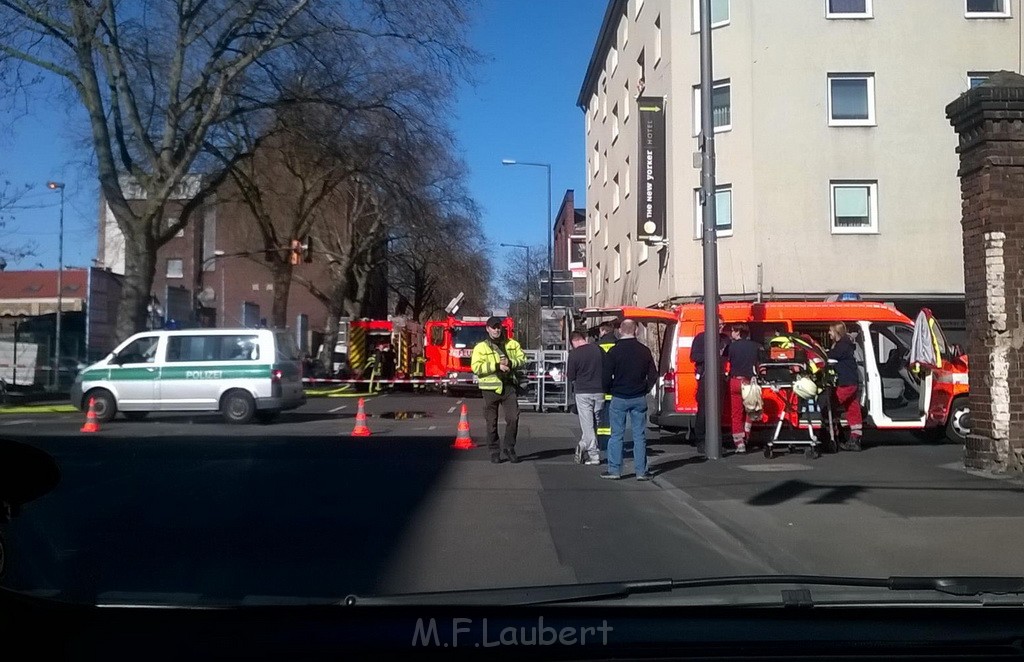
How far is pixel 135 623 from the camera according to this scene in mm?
3459

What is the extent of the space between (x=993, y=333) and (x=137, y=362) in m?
15.0

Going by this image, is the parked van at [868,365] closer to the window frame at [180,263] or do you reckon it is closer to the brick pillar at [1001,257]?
the brick pillar at [1001,257]

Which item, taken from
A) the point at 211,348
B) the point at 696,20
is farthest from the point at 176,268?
the point at 211,348

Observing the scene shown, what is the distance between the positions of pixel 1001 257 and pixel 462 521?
6.70m

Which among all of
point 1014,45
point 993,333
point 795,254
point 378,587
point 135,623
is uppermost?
point 1014,45

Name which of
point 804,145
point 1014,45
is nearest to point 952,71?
point 1014,45

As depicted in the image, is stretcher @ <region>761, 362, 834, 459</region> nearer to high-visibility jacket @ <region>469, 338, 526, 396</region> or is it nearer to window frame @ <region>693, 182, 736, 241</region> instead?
high-visibility jacket @ <region>469, 338, 526, 396</region>

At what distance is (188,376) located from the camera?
64.5 ft

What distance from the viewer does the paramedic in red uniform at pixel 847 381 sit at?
14.3 metres

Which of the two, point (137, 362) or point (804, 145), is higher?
point (804, 145)

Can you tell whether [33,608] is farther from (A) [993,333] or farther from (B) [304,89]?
(B) [304,89]

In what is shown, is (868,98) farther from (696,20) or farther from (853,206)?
(696,20)

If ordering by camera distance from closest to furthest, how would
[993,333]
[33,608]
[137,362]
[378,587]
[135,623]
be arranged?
[33,608], [135,623], [378,587], [993,333], [137,362]

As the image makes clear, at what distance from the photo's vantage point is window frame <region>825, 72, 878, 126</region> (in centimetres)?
2728
